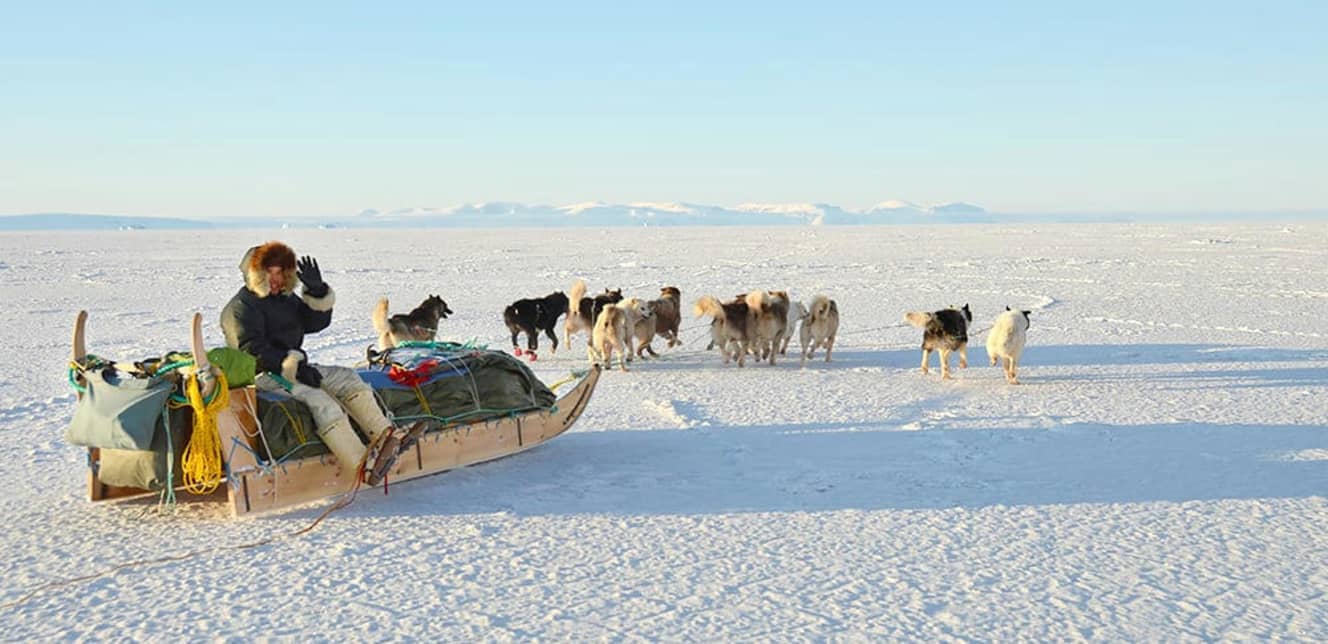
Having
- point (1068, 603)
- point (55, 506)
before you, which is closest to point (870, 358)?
point (1068, 603)

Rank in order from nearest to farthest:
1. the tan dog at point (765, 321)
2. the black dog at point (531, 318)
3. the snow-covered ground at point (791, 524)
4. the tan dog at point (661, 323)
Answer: the snow-covered ground at point (791, 524) < the tan dog at point (765, 321) < the tan dog at point (661, 323) < the black dog at point (531, 318)

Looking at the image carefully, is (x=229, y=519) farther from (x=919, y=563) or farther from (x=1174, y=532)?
(x=1174, y=532)

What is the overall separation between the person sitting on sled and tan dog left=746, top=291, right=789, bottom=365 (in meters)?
5.75

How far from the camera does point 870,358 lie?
11852 millimetres

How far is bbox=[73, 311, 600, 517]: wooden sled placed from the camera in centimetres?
540

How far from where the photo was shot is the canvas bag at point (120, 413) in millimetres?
5238

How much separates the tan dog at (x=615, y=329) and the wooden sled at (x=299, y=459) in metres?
3.89

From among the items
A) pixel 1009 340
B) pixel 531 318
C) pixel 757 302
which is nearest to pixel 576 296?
pixel 531 318

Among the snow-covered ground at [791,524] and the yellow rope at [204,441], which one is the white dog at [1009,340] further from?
the yellow rope at [204,441]

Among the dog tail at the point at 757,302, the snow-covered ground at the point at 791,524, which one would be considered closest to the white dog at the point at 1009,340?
the snow-covered ground at the point at 791,524

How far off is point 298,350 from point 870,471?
3.60 m

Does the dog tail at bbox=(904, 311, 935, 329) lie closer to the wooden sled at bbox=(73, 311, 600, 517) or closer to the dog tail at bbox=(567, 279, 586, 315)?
the dog tail at bbox=(567, 279, 586, 315)

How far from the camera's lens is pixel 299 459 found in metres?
5.70

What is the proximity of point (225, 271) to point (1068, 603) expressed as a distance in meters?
31.6
